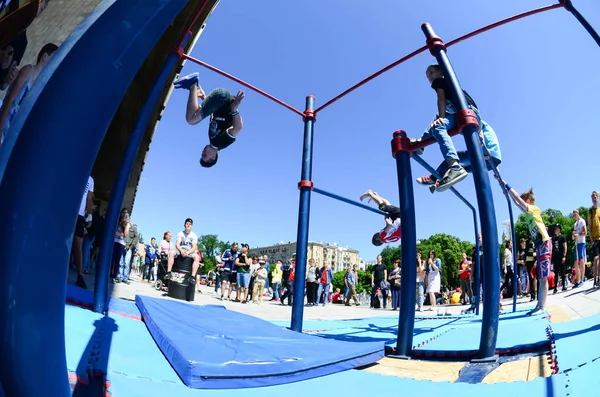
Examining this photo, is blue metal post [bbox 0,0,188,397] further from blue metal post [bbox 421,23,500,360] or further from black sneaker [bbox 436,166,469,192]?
black sneaker [bbox 436,166,469,192]

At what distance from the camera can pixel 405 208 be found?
2574 mm

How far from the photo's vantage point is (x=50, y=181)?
19.8 inches

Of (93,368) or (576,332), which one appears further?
(576,332)

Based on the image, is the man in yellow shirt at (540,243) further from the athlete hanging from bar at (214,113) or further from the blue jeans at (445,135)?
the athlete hanging from bar at (214,113)

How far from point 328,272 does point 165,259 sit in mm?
4691

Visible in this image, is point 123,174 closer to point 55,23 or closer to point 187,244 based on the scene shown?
point 55,23

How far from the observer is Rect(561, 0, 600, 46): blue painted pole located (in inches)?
103

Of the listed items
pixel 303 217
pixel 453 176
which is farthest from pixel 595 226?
pixel 303 217

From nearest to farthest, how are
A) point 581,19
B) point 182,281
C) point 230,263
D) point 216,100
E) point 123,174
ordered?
point 581,19 → point 123,174 → point 216,100 → point 182,281 → point 230,263

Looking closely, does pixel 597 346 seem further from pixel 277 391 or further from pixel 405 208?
pixel 277 391

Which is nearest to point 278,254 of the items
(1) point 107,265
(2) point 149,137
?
(2) point 149,137

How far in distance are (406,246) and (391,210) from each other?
2188 millimetres

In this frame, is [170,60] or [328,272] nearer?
[170,60]

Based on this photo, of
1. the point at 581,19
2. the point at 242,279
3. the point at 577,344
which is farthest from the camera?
the point at 242,279
